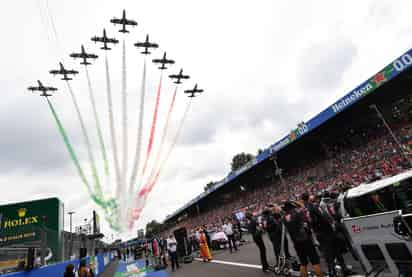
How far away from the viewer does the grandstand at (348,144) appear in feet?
61.5

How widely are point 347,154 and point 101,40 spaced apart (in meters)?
24.4

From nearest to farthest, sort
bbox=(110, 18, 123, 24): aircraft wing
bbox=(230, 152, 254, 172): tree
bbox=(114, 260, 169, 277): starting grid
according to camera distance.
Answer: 1. bbox=(114, 260, 169, 277): starting grid
2. bbox=(110, 18, 123, 24): aircraft wing
3. bbox=(230, 152, 254, 172): tree

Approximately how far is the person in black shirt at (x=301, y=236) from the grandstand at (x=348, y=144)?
32.3 feet

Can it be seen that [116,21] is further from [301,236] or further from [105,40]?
[301,236]

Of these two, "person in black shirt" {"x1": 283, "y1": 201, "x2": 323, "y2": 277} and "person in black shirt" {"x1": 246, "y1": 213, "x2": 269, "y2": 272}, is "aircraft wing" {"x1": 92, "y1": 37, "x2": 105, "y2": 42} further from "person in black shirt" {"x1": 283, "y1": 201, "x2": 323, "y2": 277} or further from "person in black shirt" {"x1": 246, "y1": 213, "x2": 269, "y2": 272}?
"person in black shirt" {"x1": 283, "y1": 201, "x2": 323, "y2": 277}

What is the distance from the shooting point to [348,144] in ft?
82.0

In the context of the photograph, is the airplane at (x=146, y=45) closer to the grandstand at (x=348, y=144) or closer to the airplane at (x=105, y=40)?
the airplane at (x=105, y=40)

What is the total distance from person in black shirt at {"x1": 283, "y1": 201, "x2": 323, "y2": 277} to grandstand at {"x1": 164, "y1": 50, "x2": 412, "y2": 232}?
9.83m

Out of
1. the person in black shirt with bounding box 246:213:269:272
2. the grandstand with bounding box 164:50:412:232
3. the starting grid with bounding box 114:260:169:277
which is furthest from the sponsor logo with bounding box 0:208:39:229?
the grandstand with bounding box 164:50:412:232

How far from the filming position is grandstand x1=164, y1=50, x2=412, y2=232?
1873 cm

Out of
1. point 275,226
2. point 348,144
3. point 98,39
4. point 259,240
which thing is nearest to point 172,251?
point 259,240

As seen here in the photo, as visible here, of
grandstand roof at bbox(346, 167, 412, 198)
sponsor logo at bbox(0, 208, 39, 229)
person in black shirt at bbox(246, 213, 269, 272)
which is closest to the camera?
grandstand roof at bbox(346, 167, 412, 198)

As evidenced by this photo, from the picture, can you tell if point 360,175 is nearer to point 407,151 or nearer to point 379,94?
point 407,151

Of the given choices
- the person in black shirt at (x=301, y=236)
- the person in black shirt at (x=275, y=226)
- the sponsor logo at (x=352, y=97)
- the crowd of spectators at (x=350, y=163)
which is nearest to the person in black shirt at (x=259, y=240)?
the person in black shirt at (x=275, y=226)
